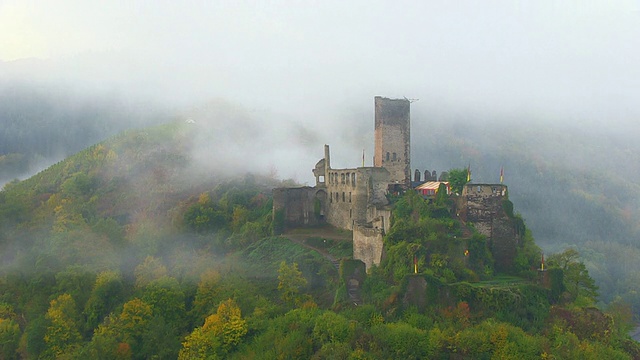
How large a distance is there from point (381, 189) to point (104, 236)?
27.7 meters

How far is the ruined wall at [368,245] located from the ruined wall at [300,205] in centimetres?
1094

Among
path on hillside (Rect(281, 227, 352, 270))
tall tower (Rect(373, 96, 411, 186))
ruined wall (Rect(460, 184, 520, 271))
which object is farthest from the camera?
tall tower (Rect(373, 96, 411, 186))

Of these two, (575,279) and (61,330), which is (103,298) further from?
(575,279)

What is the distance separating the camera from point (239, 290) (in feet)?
155

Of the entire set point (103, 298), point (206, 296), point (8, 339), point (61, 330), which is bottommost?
point (8, 339)

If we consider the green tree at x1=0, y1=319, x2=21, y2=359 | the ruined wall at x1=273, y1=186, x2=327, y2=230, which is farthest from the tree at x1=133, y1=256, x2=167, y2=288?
the ruined wall at x1=273, y1=186, x2=327, y2=230

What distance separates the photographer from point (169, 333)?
46344mm

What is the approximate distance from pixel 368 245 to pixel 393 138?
1357cm

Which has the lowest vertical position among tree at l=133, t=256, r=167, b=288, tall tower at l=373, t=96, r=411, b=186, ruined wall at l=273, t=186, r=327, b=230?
tree at l=133, t=256, r=167, b=288

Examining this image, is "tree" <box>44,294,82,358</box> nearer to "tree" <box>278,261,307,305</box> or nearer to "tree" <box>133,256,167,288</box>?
"tree" <box>133,256,167,288</box>

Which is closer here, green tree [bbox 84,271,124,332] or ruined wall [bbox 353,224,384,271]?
ruined wall [bbox 353,224,384,271]

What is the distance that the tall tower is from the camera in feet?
185

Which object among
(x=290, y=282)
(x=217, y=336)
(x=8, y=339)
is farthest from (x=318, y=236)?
(x=8, y=339)

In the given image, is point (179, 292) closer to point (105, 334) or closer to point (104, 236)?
point (105, 334)
